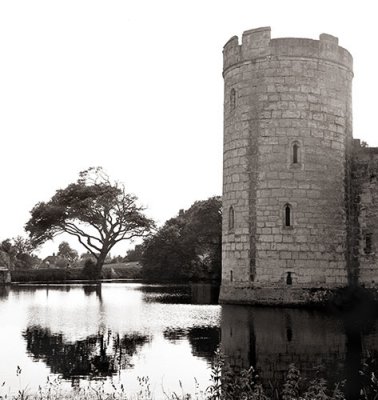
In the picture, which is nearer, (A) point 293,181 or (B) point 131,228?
(A) point 293,181

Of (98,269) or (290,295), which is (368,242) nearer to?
(290,295)

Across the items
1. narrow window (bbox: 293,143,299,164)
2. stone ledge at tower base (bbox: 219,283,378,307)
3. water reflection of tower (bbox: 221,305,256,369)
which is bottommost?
water reflection of tower (bbox: 221,305,256,369)

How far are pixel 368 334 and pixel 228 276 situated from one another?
9.02m

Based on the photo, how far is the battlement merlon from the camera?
892 inches

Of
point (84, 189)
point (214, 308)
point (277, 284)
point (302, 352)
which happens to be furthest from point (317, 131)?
point (84, 189)

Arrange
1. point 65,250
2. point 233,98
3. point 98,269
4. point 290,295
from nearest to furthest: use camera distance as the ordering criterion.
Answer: point 290,295 < point 233,98 < point 98,269 < point 65,250

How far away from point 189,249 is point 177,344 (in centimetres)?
3527

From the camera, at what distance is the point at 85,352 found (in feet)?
41.5

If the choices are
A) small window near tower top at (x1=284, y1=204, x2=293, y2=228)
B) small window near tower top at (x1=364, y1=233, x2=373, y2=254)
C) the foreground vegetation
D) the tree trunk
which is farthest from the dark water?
the tree trunk

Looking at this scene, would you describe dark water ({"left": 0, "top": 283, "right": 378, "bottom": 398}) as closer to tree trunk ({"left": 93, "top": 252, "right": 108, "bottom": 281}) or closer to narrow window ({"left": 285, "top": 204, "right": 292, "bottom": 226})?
narrow window ({"left": 285, "top": 204, "right": 292, "bottom": 226})

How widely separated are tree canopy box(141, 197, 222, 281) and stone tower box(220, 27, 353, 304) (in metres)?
22.5

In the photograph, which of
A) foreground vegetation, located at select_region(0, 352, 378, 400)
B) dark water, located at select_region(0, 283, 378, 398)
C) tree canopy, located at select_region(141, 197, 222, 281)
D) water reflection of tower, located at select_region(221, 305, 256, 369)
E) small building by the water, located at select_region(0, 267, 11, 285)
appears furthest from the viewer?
tree canopy, located at select_region(141, 197, 222, 281)

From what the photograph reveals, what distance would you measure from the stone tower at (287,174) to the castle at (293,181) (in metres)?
0.04

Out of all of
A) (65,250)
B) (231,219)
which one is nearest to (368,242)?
(231,219)
